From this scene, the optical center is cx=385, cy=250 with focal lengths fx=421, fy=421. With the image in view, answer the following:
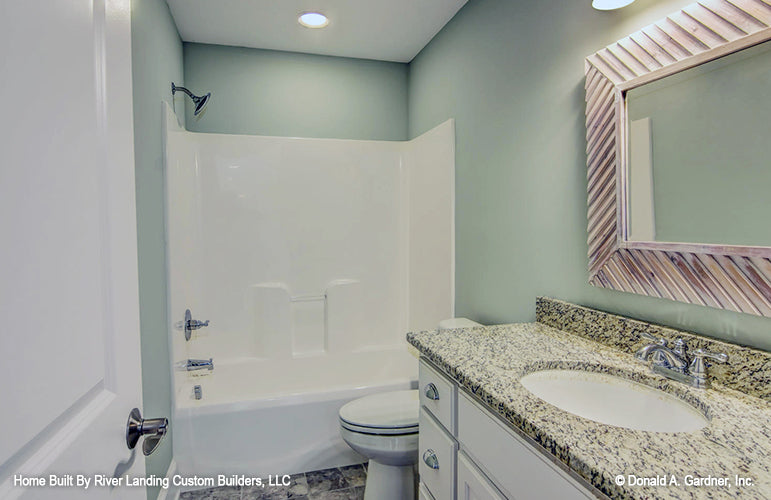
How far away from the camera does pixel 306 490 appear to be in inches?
84.0

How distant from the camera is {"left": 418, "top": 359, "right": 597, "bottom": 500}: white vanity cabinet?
0.81 meters

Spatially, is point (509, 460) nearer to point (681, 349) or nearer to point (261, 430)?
point (681, 349)

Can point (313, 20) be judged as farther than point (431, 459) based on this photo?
Yes

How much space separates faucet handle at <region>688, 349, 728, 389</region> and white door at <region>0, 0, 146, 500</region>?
118cm

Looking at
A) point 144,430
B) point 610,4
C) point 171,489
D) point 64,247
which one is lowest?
point 171,489

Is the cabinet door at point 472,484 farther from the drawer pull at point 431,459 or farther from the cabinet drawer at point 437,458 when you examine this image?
the drawer pull at point 431,459

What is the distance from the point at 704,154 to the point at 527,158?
2.43ft

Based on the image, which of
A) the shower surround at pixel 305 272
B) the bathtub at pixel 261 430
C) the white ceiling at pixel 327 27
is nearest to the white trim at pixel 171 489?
the bathtub at pixel 261 430

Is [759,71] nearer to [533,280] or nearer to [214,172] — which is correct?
[533,280]

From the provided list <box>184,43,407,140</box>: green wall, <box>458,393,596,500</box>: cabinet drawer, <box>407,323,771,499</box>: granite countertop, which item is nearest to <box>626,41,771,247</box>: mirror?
<box>407,323,771,499</box>: granite countertop

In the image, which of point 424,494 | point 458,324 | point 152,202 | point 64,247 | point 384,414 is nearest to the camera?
point 64,247

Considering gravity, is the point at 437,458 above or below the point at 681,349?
below

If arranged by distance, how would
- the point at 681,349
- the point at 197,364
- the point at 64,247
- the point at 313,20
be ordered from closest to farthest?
the point at 64,247 → the point at 681,349 → the point at 197,364 → the point at 313,20

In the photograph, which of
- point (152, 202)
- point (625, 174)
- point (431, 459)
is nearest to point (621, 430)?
A: point (431, 459)
